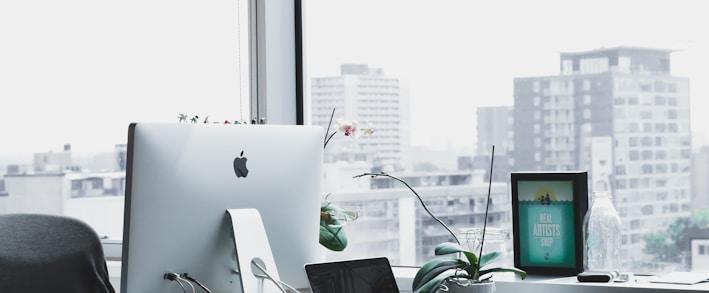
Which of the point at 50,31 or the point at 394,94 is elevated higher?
the point at 50,31

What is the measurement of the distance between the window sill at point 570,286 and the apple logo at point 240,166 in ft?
3.19

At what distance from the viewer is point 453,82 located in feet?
9.84

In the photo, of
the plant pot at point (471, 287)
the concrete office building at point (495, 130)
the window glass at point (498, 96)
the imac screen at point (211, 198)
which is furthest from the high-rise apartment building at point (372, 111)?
the imac screen at point (211, 198)

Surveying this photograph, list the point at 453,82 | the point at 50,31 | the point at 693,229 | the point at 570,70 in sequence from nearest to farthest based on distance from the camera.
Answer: the point at 693,229, the point at 570,70, the point at 453,82, the point at 50,31

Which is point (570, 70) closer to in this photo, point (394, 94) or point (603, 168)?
point (603, 168)

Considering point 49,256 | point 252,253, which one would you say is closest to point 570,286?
point 252,253

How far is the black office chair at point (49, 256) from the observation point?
225cm

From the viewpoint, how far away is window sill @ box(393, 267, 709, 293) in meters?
2.26

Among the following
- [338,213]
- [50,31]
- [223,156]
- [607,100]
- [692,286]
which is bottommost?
[692,286]

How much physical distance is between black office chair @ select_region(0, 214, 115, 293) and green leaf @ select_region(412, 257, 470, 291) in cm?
88

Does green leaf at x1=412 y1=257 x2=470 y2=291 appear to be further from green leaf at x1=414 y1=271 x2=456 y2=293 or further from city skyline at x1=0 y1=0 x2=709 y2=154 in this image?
city skyline at x1=0 y1=0 x2=709 y2=154

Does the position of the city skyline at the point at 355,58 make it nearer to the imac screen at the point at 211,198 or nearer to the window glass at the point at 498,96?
the window glass at the point at 498,96

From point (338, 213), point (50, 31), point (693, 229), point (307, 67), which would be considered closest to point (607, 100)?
point (693, 229)

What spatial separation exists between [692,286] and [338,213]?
3.44ft
